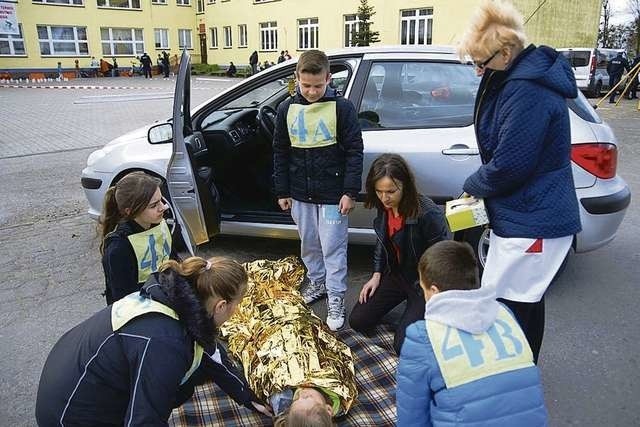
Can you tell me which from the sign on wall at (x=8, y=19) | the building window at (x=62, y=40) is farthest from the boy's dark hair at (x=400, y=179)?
the building window at (x=62, y=40)

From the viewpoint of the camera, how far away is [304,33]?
31.4 metres

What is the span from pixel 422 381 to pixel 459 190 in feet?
6.58

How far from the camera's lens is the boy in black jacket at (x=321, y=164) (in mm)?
3143

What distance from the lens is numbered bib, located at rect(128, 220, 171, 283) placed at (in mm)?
2582

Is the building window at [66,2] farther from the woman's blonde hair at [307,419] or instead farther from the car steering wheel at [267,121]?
the woman's blonde hair at [307,419]

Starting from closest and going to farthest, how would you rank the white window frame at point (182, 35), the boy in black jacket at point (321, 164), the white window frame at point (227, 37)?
the boy in black jacket at point (321, 164)
the white window frame at point (227, 37)
the white window frame at point (182, 35)

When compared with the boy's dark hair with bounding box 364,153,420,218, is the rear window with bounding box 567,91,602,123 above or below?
above

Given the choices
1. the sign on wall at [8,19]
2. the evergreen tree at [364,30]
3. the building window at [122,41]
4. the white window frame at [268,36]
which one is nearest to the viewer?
the evergreen tree at [364,30]

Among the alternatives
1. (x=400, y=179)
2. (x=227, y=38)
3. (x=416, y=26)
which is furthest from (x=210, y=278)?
(x=227, y=38)

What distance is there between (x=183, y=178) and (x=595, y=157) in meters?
2.60

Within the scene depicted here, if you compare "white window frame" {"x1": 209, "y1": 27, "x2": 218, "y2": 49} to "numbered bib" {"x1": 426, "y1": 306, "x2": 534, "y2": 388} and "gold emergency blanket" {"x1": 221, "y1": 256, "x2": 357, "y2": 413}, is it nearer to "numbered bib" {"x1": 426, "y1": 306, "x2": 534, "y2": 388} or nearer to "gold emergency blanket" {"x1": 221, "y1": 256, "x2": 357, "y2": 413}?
"gold emergency blanket" {"x1": 221, "y1": 256, "x2": 357, "y2": 413}

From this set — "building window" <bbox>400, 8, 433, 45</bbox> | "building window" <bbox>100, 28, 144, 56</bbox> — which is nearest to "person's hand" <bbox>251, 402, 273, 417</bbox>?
"building window" <bbox>400, 8, 433, 45</bbox>

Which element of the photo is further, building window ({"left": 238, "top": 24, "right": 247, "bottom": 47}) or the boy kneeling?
building window ({"left": 238, "top": 24, "right": 247, "bottom": 47})

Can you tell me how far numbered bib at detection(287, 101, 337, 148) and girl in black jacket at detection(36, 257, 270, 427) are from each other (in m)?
1.48
